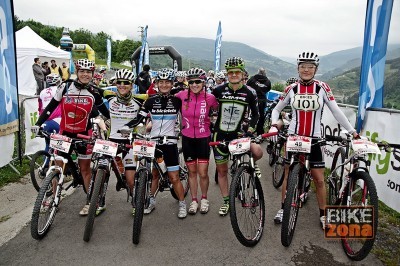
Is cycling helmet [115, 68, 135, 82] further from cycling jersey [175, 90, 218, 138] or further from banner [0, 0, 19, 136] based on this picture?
banner [0, 0, 19, 136]

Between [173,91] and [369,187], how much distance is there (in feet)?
9.66

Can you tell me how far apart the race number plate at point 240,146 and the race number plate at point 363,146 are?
117cm

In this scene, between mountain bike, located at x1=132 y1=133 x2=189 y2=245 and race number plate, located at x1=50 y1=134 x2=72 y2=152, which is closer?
mountain bike, located at x1=132 y1=133 x2=189 y2=245

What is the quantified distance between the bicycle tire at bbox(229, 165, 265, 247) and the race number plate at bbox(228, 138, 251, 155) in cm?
20

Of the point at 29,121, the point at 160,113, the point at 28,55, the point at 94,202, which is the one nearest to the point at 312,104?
the point at 160,113

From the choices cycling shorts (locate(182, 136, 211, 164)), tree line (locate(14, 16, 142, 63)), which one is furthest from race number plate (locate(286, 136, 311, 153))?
tree line (locate(14, 16, 142, 63))

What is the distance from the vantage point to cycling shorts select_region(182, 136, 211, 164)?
4.59m

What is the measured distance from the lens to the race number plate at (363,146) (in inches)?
131

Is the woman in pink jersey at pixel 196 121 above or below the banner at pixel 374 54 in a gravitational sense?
below

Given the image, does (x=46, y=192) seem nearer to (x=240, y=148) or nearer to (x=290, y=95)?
(x=240, y=148)

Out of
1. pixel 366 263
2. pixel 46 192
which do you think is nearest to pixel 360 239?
pixel 366 263

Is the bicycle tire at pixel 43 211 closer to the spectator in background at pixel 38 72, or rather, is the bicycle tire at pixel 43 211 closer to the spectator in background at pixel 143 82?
the spectator in background at pixel 143 82

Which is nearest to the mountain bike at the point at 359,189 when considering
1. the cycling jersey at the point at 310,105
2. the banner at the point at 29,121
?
the cycling jersey at the point at 310,105

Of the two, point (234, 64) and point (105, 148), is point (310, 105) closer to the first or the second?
point (234, 64)
